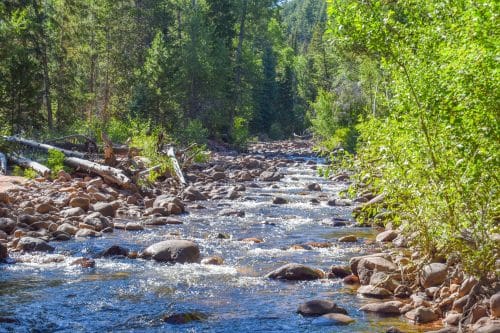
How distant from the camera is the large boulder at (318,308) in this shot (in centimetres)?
762

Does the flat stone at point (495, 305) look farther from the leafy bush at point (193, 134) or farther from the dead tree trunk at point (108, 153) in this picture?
the leafy bush at point (193, 134)

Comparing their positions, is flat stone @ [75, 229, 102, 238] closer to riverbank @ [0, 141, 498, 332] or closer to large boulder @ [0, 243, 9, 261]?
riverbank @ [0, 141, 498, 332]

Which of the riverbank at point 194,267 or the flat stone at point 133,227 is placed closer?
the riverbank at point 194,267

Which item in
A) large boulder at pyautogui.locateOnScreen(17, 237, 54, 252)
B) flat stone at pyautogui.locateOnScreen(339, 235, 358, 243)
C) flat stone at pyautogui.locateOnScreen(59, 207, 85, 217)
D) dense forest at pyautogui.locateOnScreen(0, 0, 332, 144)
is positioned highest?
dense forest at pyautogui.locateOnScreen(0, 0, 332, 144)

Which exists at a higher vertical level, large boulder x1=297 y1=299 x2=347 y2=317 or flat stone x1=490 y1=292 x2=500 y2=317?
flat stone x1=490 y1=292 x2=500 y2=317

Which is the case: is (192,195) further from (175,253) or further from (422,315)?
(422,315)

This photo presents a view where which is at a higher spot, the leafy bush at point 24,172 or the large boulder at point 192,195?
the leafy bush at point 24,172

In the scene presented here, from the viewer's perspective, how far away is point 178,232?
13.2 m

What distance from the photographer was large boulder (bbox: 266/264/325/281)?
948 centimetres

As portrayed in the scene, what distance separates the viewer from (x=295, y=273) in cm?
948

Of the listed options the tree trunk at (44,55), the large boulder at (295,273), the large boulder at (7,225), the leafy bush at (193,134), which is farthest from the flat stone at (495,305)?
the leafy bush at (193,134)

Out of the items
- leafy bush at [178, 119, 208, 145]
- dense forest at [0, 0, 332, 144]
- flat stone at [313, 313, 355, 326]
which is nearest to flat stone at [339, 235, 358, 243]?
flat stone at [313, 313, 355, 326]

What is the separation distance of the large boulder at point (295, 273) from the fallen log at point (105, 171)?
880 cm

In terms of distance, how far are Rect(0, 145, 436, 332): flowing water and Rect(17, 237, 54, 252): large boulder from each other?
0.66ft
